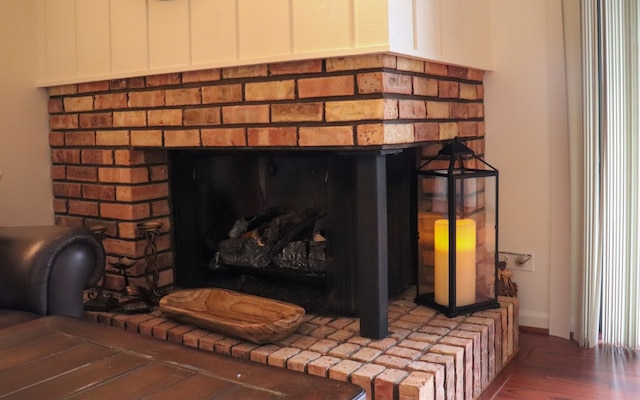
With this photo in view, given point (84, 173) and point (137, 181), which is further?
point (84, 173)

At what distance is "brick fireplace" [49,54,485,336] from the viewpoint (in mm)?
1919

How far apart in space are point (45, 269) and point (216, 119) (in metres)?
0.75

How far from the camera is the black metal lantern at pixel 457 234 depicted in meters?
2.16

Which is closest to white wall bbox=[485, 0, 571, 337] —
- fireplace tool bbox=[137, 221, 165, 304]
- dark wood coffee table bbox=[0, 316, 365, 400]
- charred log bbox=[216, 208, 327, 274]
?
charred log bbox=[216, 208, 327, 274]

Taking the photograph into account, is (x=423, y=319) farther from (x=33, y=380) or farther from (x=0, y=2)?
(x=0, y=2)

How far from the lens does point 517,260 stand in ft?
8.63

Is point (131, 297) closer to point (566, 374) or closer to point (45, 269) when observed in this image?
point (45, 269)

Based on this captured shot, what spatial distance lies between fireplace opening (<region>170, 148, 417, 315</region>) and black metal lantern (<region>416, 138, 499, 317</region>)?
161 mm

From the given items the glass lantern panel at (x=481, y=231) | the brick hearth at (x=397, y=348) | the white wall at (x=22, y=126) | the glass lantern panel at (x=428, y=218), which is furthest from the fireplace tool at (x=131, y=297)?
the glass lantern panel at (x=481, y=231)

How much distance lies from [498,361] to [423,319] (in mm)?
307

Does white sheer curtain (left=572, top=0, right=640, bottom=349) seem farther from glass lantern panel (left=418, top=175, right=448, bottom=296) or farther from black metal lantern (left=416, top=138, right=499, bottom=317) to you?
glass lantern panel (left=418, top=175, right=448, bottom=296)

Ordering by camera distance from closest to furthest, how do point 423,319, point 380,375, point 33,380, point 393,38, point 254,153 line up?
1. point 33,380
2. point 380,375
3. point 393,38
4. point 423,319
5. point 254,153

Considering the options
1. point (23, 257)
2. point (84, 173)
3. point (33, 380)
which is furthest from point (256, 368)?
point (84, 173)

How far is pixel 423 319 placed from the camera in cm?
219
